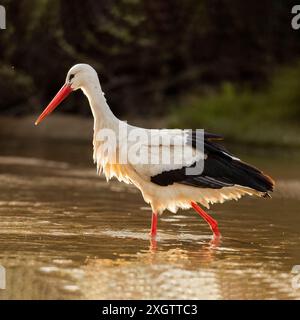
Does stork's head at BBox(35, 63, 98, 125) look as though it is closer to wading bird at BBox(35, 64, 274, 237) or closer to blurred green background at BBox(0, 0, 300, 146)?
wading bird at BBox(35, 64, 274, 237)

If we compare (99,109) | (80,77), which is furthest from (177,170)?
(80,77)

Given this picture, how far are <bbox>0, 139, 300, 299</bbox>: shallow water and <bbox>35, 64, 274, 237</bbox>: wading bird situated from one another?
15.4 inches

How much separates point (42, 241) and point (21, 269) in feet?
4.17

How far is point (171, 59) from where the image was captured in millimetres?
23531

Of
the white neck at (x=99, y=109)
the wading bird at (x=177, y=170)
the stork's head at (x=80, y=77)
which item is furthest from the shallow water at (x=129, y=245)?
the stork's head at (x=80, y=77)

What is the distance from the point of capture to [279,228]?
10.5 metres

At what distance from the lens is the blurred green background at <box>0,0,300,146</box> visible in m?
20.9

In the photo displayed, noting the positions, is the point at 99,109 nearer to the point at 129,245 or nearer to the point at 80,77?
the point at 80,77

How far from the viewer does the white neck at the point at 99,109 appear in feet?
32.8

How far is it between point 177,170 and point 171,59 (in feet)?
45.6

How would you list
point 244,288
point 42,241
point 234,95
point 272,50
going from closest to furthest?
1. point 244,288
2. point 42,241
3. point 234,95
4. point 272,50

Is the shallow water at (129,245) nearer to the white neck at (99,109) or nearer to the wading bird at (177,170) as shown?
the wading bird at (177,170)

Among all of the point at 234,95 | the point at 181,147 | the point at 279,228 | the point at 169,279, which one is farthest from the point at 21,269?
the point at 234,95
